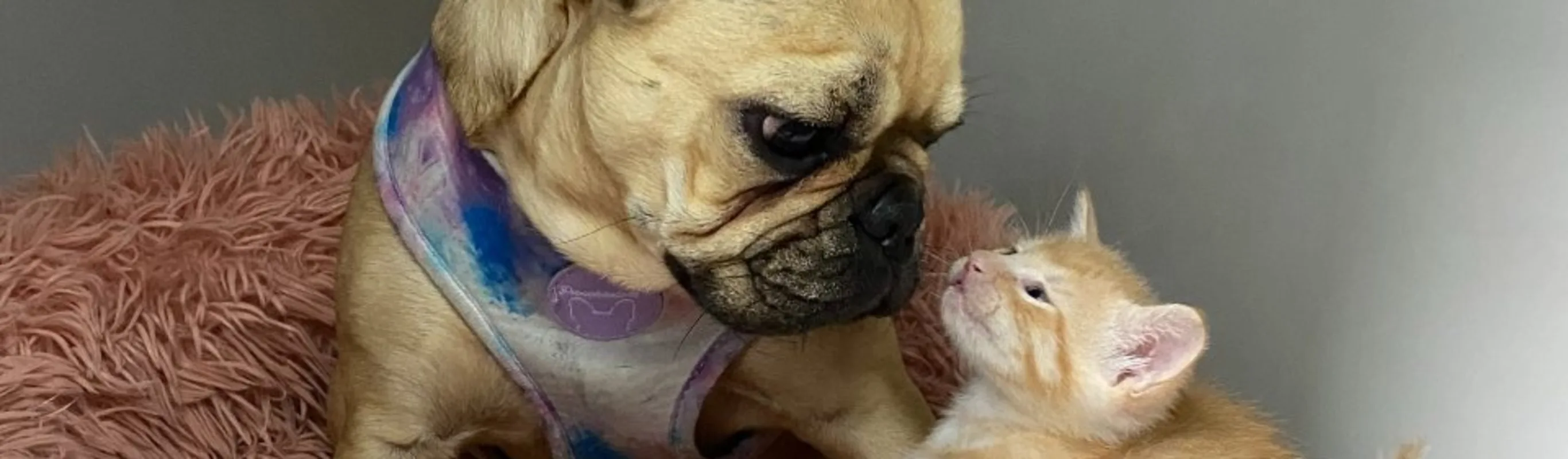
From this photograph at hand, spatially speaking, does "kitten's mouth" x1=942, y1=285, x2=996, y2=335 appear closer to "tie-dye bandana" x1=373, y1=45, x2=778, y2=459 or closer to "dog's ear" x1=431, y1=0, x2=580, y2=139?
"tie-dye bandana" x1=373, y1=45, x2=778, y2=459

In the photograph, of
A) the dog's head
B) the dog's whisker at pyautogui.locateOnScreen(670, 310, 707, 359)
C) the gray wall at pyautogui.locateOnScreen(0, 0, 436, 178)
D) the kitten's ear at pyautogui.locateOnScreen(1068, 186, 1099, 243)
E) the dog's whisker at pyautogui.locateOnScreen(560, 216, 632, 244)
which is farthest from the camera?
the gray wall at pyautogui.locateOnScreen(0, 0, 436, 178)

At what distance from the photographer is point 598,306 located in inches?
47.6

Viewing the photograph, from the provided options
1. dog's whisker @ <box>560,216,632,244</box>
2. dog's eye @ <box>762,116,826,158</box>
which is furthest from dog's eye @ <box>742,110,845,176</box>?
dog's whisker @ <box>560,216,632,244</box>

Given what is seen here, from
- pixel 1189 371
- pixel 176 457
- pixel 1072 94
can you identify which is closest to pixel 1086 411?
pixel 1189 371

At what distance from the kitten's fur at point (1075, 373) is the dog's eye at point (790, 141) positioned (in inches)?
10.0

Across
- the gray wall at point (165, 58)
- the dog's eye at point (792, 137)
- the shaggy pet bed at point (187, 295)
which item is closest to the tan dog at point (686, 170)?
the dog's eye at point (792, 137)

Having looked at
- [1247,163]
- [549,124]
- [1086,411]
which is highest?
[549,124]

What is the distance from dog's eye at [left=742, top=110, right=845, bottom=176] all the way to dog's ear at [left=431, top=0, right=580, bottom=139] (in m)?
0.16

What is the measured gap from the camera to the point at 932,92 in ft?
3.65

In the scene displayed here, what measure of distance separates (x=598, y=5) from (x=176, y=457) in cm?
64

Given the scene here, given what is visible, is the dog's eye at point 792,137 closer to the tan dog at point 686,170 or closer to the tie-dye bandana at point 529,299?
the tan dog at point 686,170

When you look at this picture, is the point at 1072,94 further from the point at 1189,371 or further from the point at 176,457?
the point at 176,457

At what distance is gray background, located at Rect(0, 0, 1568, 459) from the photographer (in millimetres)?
1284

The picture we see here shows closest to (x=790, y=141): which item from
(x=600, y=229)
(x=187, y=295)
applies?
(x=600, y=229)
